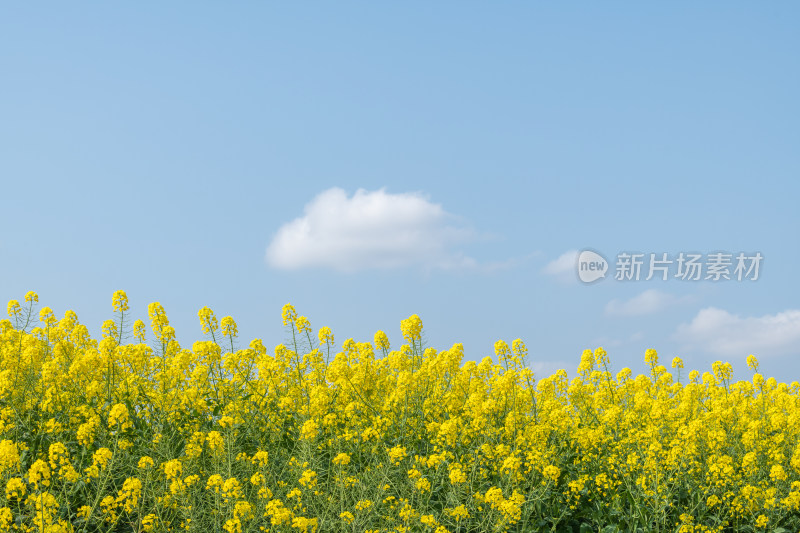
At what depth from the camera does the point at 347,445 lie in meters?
6.75

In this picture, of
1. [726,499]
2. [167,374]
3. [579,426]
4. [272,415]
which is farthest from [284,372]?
[726,499]

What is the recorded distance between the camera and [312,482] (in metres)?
5.80

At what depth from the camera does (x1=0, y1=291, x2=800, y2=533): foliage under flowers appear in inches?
226

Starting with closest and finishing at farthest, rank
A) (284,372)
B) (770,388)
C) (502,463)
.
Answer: (502,463), (284,372), (770,388)

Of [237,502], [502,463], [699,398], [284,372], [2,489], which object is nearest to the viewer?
[237,502]

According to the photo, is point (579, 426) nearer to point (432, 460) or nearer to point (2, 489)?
point (432, 460)

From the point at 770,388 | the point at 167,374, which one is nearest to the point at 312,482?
the point at 167,374

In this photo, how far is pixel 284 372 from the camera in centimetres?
768

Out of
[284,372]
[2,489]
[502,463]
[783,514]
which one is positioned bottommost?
[783,514]

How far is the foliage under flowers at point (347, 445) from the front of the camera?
5.73 metres

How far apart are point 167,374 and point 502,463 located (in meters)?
3.49

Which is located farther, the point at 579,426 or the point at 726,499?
the point at 579,426

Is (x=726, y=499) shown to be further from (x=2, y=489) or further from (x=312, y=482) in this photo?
(x=2, y=489)

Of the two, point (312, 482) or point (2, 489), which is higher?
point (2, 489)
